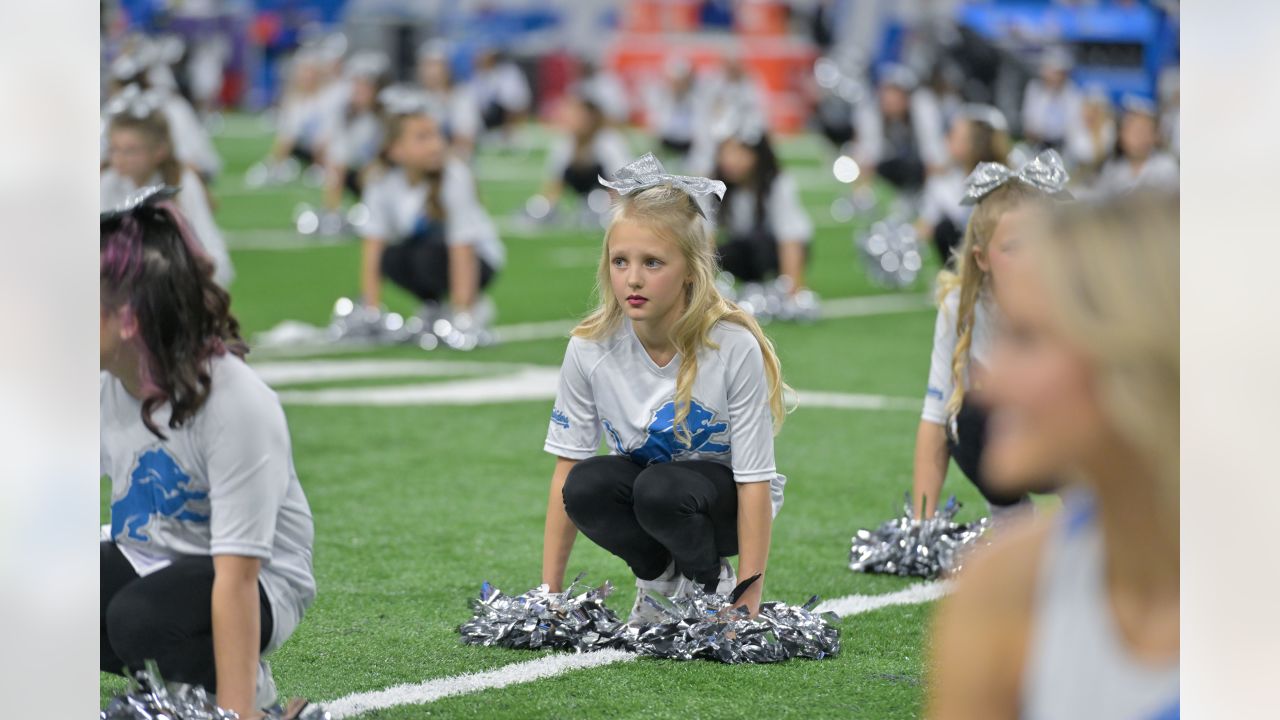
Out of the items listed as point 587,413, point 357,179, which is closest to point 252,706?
point 587,413

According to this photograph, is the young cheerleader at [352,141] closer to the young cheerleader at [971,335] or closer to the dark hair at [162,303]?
the young cheerleader at [971,335]

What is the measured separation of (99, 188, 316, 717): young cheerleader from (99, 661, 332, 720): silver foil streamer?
0.02 meters

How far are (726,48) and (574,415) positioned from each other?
3084cm

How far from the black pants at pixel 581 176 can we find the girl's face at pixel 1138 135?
575 centimetres

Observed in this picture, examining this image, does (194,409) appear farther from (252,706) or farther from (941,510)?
(941,510)

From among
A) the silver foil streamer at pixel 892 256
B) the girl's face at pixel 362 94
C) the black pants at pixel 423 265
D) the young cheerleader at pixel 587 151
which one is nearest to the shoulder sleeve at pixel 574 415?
the black pants at pixel 423 265

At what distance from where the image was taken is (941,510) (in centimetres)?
462

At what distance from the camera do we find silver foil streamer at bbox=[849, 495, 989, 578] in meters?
4.42

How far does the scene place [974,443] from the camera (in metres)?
4.43

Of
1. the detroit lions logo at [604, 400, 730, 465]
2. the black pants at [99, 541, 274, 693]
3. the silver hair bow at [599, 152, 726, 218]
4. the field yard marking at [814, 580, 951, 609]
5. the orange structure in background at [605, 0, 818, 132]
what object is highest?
the orange structure in background at [605, 0, 818, 132]

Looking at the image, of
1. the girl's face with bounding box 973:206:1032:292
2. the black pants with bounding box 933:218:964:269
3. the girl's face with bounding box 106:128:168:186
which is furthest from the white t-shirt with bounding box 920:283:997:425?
the black pants with bounding box 933:218:964:269

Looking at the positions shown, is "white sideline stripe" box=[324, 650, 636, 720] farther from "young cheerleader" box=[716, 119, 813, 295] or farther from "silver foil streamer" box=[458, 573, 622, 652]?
"young cheerleader" box=[716, 119, 813, 295]

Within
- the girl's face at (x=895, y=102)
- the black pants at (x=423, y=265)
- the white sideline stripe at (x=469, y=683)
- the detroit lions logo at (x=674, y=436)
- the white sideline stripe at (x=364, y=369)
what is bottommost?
the white sideline stripe at (x=469, y=683)

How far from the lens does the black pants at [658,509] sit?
3539mm
